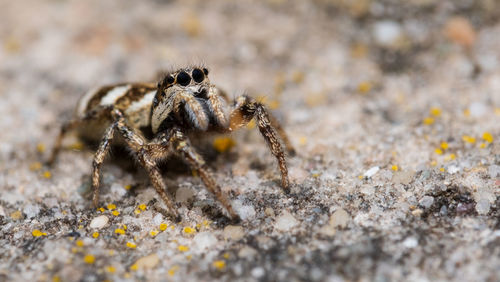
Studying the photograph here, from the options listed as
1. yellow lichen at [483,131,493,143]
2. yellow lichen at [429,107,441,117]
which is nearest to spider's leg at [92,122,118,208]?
yellow lichen at [429,107,441,117]

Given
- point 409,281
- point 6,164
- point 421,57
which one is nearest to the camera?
point 409,281

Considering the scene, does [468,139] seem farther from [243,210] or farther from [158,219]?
[158,219]

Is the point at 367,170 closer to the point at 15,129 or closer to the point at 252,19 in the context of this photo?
the point at 252,19

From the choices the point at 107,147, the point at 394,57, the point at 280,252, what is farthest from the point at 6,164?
the point at 394,57

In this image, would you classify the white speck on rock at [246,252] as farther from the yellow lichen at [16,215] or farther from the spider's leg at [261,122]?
the yellow lichen at [16,215]

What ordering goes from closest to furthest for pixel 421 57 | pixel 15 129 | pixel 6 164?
pixel 6 164 → pixel 15 129 → pixel 421 57

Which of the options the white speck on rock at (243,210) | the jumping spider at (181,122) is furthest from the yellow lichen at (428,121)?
the white speck on rock at (243,210)

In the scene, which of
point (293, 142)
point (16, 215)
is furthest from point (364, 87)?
point (16, 215)
